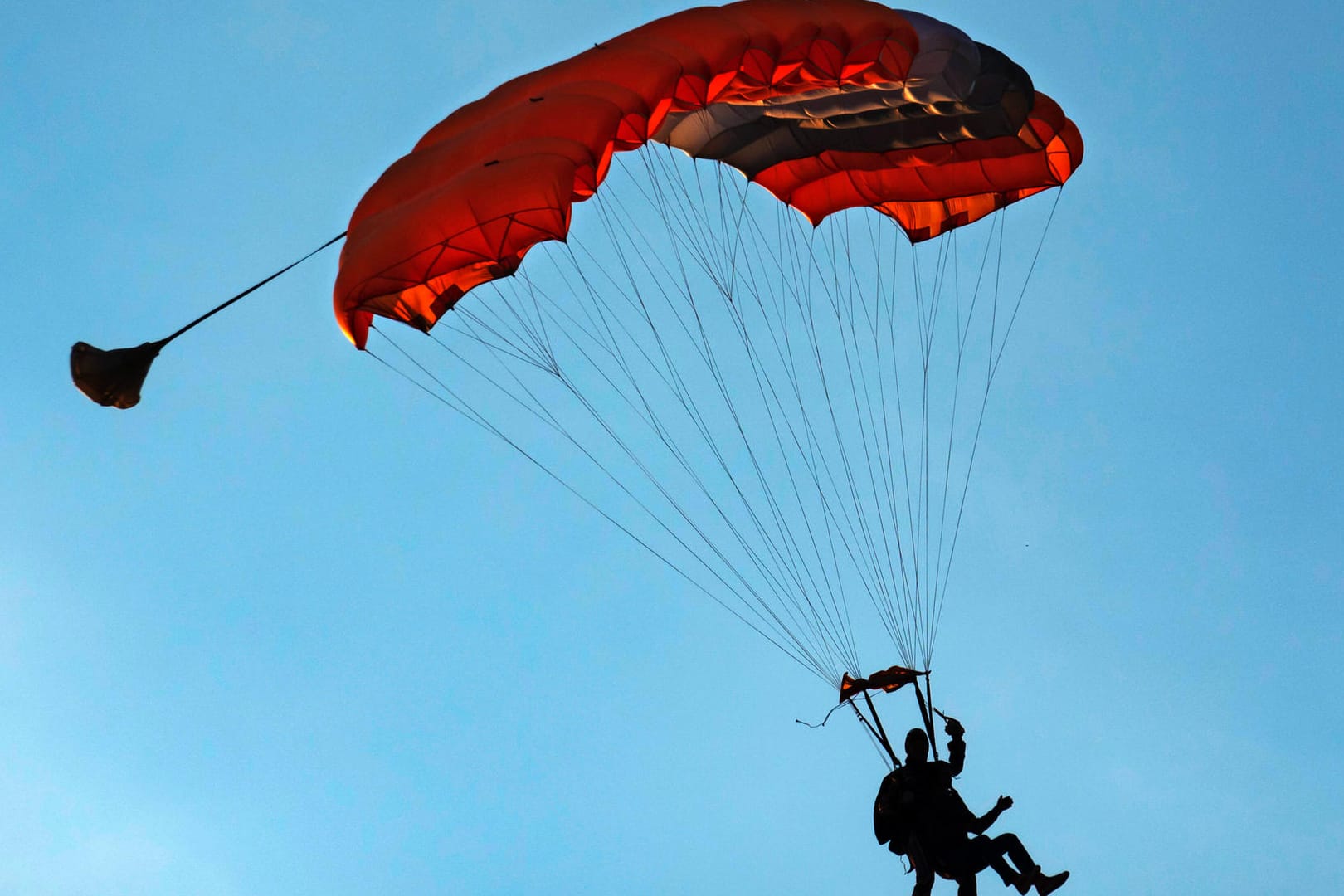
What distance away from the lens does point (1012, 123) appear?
63.4 ft

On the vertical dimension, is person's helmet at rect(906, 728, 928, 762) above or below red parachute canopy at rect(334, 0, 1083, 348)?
below

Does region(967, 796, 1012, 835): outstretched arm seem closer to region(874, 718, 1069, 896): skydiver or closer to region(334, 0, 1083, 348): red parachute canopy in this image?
region(874, 718, 1069, 896): skydiver

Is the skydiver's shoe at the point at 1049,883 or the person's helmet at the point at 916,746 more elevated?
the person's helmet at the point at 916,746

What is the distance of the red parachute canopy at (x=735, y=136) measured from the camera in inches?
648

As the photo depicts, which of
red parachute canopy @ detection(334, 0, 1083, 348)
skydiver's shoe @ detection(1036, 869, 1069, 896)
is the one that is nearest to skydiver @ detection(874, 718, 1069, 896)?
skydiver's shoe @ detection(1036, 869, 1069, 896)

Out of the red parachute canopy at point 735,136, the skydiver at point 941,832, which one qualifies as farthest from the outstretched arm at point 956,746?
the red parachute canopy at point 735,136

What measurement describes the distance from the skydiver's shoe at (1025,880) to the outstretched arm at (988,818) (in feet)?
1.58

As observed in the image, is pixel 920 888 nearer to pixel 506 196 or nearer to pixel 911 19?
pixel 506 196

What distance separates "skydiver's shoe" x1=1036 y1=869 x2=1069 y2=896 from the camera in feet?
54.3

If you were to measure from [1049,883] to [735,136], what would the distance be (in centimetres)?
824

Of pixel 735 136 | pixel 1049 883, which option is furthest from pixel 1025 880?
pixel 735 136

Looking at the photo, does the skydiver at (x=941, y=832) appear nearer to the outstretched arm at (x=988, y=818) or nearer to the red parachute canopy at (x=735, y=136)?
the outstretched arm at (x=988, y=818)

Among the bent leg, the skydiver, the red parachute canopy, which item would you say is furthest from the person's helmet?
the red parachute canopy

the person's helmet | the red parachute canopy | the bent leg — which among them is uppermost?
the red parachute canopy
